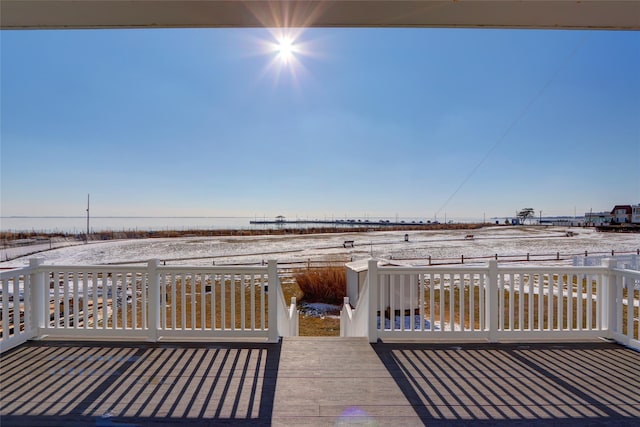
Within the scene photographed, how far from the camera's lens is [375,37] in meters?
5.32

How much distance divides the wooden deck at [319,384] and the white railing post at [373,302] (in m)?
0.15

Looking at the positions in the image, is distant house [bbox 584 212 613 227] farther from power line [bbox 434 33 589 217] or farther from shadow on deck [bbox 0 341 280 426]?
shadow on deck [bbox 0 341 280 426]

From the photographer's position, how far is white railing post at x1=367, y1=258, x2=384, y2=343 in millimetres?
3320

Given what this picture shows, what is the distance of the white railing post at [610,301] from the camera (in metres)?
3.35

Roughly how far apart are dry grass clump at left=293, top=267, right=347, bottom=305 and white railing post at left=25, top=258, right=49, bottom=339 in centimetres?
605

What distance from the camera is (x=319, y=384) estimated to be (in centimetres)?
242

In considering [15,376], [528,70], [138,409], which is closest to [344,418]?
[138,409]

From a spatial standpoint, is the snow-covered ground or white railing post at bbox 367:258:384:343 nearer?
white railing post at bbox 367:258:384:343

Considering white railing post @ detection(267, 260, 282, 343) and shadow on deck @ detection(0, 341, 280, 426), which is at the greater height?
white railing post @ detection(267, 260, 282, 343)

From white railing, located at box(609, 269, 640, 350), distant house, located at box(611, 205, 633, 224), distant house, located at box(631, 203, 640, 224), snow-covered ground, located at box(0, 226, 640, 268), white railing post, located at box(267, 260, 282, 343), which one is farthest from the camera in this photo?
distant house, located at box(611, 205, 633, 224)

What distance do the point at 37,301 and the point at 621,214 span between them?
7045 cm

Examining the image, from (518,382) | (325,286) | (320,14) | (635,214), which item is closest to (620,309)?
(518,382)

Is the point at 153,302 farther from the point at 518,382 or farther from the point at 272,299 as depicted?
the point at 518,382

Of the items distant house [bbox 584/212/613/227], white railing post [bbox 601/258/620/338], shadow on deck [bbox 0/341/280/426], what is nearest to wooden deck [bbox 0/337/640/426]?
shadow on deck [bbox 0/341/280/426]
